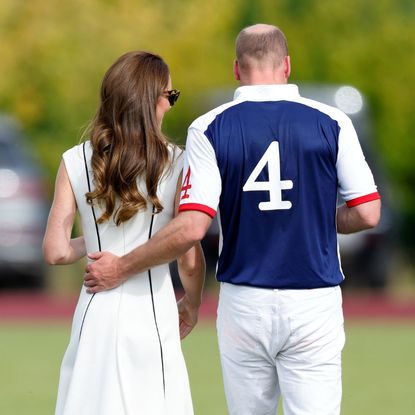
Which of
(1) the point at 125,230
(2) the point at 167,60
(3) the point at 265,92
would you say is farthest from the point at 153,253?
(2) the point at 167,60

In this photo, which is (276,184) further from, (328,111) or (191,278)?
(191,278)

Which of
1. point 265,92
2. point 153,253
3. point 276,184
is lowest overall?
point 153,253

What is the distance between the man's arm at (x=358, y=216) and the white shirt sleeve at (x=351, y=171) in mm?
37

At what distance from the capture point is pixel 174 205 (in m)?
5.51

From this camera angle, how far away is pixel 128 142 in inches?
213

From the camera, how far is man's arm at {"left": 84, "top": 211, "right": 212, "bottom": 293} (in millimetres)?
5340

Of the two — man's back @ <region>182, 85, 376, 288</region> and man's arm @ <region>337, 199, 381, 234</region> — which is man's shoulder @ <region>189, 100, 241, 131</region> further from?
man's arm @ <region>337, 199, 381, 234</region>

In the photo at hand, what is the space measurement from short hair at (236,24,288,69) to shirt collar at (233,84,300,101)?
10 cm

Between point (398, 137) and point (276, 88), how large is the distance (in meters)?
20.6

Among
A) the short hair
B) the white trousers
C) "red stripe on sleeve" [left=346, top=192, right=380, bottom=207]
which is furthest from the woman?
"red stripe on sleeve" [left=346, top=192, right=380, bottom=207]

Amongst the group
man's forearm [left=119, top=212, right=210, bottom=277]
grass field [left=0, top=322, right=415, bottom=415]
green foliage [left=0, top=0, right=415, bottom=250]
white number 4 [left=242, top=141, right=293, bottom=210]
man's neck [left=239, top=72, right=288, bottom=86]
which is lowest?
grass field [left=0, top=322, right=415, bottom=415]

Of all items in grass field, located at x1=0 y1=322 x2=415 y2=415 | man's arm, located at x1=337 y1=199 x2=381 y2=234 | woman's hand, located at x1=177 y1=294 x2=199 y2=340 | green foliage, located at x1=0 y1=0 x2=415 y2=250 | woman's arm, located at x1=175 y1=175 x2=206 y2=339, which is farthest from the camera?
green foliage, located at x1=0 y1=0 x2=415 y2=250

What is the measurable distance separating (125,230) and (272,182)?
624 millimetres

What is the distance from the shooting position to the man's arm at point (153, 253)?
17.5ft
